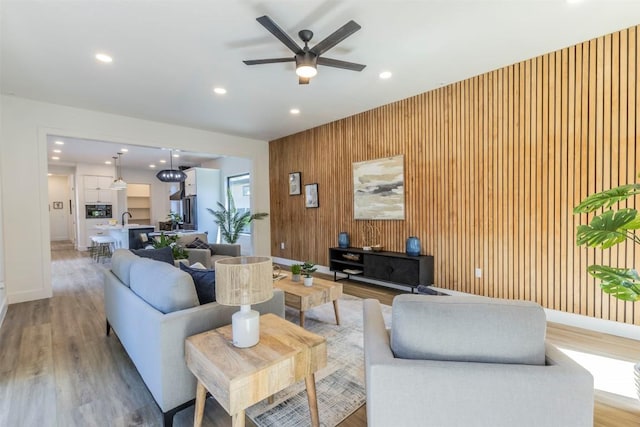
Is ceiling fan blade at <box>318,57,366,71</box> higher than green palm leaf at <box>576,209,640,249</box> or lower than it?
higher

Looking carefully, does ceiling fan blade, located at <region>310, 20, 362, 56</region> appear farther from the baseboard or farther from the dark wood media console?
the baseboard

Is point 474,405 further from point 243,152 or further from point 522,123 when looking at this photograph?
point 243,152

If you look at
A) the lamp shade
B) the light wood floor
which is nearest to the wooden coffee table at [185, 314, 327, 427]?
the lamp shade

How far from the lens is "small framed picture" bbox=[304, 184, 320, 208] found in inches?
230

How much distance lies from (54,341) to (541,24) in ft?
18.3

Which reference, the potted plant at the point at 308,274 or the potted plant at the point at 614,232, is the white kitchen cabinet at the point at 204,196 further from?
the potted plant at the point at 614,232

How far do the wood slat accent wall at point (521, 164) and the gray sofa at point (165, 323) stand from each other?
2.86 meters

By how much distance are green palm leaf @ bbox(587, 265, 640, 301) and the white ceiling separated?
A: 7.11 feet

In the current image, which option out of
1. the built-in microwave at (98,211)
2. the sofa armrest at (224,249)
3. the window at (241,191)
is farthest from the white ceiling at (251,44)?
the built-in microwave at (98,211)

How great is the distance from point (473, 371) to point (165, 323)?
5.17ft

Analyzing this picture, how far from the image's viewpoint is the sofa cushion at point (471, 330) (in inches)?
44.0

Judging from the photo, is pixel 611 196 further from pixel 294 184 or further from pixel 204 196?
pixel 204 196

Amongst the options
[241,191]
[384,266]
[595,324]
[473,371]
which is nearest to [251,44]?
[473,371]

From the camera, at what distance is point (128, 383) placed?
2.15 m
